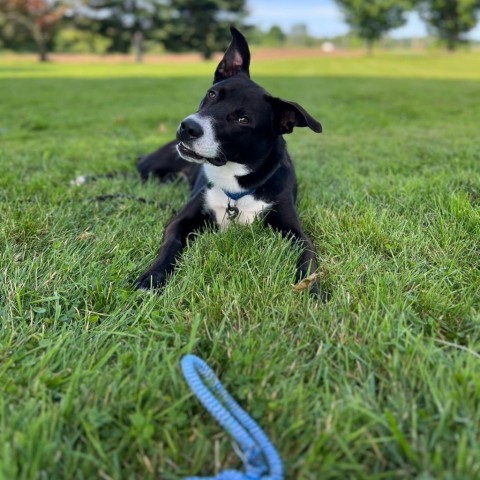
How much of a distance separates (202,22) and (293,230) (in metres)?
44.6

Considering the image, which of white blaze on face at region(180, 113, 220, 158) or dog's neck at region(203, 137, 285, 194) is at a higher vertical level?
white blaze on face at region(180, 113, 220, 158)

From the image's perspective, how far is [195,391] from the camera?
4.24 feet

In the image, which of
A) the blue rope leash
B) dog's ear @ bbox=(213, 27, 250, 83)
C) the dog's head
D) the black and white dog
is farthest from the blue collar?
the blue rope leash

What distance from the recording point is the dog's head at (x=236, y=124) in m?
2.44

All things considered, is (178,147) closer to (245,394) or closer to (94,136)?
(245,394)

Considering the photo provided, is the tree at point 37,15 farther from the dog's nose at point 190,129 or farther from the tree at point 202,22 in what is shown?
the dog's nose at point 190,129

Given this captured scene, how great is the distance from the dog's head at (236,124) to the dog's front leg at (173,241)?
0.33 metres

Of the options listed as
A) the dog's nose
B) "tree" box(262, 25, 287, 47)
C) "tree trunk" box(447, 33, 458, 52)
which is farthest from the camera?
"tree" box(262, 25, 287, 47)

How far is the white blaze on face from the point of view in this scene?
2438 mm

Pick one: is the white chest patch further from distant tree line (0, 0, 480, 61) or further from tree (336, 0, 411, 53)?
tree (336, 0, 411, 53)

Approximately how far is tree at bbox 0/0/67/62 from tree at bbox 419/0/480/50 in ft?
124

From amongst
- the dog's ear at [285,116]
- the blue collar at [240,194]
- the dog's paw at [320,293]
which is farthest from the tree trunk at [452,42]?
the dog's paw at [320,293]

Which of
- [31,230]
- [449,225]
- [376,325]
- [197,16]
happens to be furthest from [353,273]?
[197,16]

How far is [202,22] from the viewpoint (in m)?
42.1
